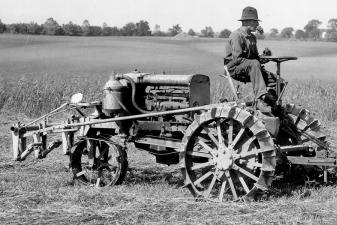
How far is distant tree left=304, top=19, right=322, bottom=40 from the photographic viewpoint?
63441 millimetres

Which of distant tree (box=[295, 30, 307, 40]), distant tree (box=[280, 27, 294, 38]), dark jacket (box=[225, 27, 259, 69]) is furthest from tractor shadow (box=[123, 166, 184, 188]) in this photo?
distant tree (box=[280, 27, 294, 38])

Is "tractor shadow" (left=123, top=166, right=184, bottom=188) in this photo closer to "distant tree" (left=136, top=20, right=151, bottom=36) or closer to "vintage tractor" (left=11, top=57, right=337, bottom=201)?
"vintage tractor" (left=11, top=57, right=337, bottom=201)

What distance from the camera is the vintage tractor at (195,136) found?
6.50 meters

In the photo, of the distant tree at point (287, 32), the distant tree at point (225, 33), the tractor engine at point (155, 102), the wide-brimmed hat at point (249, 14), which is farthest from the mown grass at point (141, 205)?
the distant tree at point (287, 32)

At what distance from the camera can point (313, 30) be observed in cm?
6575

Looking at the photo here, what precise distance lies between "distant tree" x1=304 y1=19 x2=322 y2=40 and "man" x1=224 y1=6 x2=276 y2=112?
5543 centimetres

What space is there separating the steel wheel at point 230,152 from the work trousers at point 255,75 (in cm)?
52

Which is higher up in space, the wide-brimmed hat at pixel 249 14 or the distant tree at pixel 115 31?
the distant tree at pixel 115 31

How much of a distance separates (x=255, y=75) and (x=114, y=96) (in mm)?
1866

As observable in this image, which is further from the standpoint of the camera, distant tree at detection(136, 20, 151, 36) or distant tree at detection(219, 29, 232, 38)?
distant tree at detection(219, 29, 232, 38)

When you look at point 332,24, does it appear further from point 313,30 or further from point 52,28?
point 52,28

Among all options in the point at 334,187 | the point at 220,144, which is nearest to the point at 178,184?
the point at 220,144

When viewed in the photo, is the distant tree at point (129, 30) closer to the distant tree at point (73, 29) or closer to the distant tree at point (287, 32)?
the distant tree at point (73, 29)

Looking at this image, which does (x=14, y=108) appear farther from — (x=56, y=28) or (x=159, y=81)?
(x=56, y=28)
